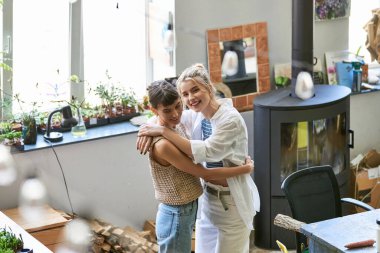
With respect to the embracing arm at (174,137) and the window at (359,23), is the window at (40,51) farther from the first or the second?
the window at (359,23)

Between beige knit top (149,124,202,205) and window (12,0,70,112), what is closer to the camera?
beige knit top (149,124,202,205)

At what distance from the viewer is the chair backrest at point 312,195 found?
4.50 m

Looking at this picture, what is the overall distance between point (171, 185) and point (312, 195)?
38.8 inches

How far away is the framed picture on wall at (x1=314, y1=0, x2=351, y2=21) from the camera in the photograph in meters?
6.46

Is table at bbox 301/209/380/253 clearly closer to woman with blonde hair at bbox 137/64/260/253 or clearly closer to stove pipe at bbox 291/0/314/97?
woman with blonde hair at bbox 137/64/260/253

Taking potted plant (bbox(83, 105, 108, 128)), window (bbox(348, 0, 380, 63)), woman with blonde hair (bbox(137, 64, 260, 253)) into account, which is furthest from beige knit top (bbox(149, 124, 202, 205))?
window (bbox(348, 0, 380, 63))

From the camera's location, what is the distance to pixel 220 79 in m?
6.00

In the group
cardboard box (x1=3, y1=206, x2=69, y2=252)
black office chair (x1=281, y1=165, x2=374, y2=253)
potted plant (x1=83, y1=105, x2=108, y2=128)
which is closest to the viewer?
black office chair (x1=281, y1=165, x2=374, y2=253)

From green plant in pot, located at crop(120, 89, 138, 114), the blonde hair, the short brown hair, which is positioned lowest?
green plant in pot, located at crop(120, 89, 138, 114)

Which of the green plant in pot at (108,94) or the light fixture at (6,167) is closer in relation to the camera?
the light fixture at (6,167)

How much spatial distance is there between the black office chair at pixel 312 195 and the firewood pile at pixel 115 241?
1252mm

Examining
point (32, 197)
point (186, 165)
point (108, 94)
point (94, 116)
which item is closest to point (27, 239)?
point (186, 165)

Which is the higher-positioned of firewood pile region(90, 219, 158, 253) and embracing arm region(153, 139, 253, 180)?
embracing arm region(153, 139, 253, 180)

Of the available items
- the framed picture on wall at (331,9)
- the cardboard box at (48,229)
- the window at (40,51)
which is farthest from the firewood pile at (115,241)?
the framed picture on wall at (331,9)
